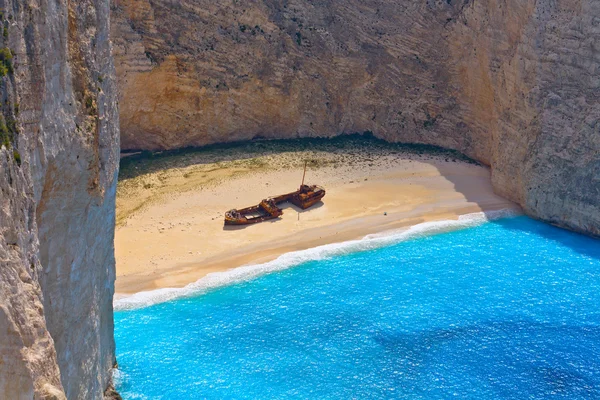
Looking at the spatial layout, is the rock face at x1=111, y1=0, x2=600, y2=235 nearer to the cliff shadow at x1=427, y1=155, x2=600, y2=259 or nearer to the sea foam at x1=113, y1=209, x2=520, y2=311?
the cliff shadow at x1=427, y1=155, x2=600, y2=259

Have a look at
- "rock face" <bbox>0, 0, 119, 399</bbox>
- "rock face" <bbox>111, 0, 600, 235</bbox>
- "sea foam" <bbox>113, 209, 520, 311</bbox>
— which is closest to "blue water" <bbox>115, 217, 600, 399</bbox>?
"sea foam" <bbox>113, 209, 520, 311</bbox>

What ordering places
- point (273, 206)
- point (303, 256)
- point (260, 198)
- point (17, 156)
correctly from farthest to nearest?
point (260, 198) → point (273, 206) → point (303, 256) → point (17, 156)

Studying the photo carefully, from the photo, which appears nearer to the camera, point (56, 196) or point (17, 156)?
point (17, 156)

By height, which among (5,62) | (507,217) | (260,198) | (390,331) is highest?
(5,62)

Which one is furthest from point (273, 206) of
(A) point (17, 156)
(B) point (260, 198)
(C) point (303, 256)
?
(A) point (17, 156)

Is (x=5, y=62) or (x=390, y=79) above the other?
(x=5, y=62)

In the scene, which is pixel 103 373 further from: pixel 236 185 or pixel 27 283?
pixel 236 185

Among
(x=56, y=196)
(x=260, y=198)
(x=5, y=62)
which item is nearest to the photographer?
(x=5, y=62)

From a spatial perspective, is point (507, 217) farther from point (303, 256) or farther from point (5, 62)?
point (5, 62)
